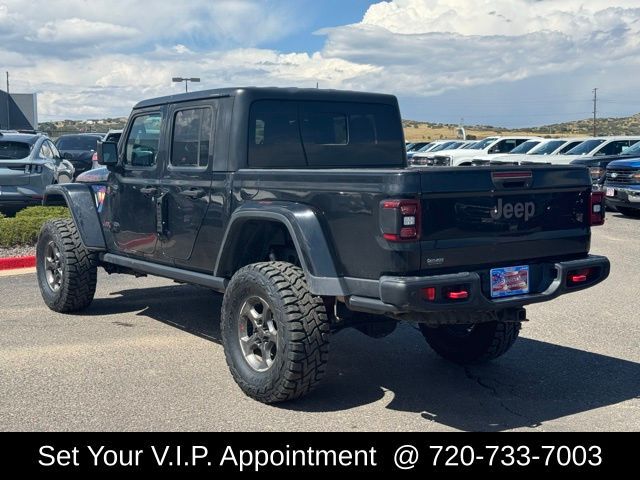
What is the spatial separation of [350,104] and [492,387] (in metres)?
2.45

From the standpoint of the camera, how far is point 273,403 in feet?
17.2

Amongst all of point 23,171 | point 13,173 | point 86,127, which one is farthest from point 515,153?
point 86,127

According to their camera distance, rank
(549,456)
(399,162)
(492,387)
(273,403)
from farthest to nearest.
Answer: (399,162), (492,387), (273,403), (549,456)

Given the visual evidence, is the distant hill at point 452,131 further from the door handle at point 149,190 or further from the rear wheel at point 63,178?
the door handle at point 149,190

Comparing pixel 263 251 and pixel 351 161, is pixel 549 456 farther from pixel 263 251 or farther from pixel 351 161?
pixel 351 161

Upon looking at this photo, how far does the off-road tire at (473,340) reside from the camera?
607 cm

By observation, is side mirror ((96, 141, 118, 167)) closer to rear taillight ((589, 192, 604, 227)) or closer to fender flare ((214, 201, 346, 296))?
fender flare ((214, 201, 346, 296))

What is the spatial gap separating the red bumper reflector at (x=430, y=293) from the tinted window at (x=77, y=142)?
69.0 ft

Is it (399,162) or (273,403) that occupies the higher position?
(399,162)

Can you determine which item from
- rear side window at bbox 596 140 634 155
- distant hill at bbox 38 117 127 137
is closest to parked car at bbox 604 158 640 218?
rear side window at bbox 596 140 634 155

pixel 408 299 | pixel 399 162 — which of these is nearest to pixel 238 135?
pixel 399 162

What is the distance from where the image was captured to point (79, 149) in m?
24.2

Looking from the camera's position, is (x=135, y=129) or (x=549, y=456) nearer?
(x=549, y=456)

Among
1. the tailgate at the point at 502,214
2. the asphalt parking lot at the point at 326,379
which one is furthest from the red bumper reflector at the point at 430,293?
the asphalt parking lot at the point at 326,379
